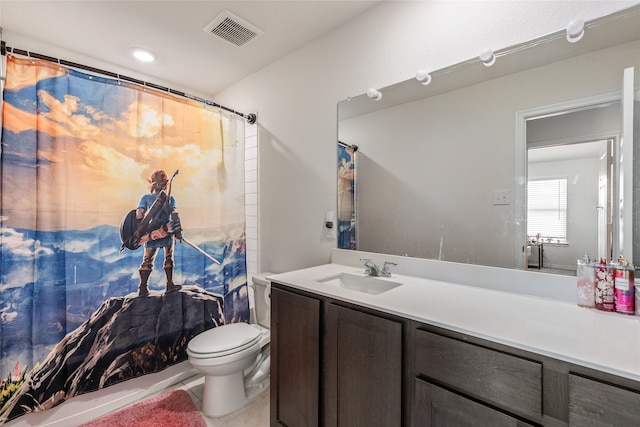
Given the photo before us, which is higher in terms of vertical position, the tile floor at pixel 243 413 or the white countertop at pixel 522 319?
the white countertop at pixel 522 319

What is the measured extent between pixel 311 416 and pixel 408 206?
46.2 inches

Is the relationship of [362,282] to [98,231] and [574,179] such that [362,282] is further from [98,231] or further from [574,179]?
[98,231]

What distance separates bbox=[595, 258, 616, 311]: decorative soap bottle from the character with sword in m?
2.23

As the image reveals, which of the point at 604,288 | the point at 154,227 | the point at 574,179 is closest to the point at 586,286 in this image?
the point at 604,288

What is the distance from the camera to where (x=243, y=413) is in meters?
1.74

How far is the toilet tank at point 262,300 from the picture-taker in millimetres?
2123

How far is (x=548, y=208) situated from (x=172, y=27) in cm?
242

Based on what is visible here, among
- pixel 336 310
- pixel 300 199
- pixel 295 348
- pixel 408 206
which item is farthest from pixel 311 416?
pixel 300 199

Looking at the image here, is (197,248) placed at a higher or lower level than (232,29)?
lower

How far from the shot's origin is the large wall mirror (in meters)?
1.07

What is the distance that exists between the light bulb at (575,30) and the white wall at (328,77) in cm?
6

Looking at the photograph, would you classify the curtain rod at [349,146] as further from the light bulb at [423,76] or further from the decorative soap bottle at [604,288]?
the decorative soap bottle at [604,288]

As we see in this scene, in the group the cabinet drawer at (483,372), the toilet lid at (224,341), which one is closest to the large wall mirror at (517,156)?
the cabinet drawer at (483,372)

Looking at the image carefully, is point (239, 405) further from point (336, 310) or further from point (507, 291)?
point (507, 291)
